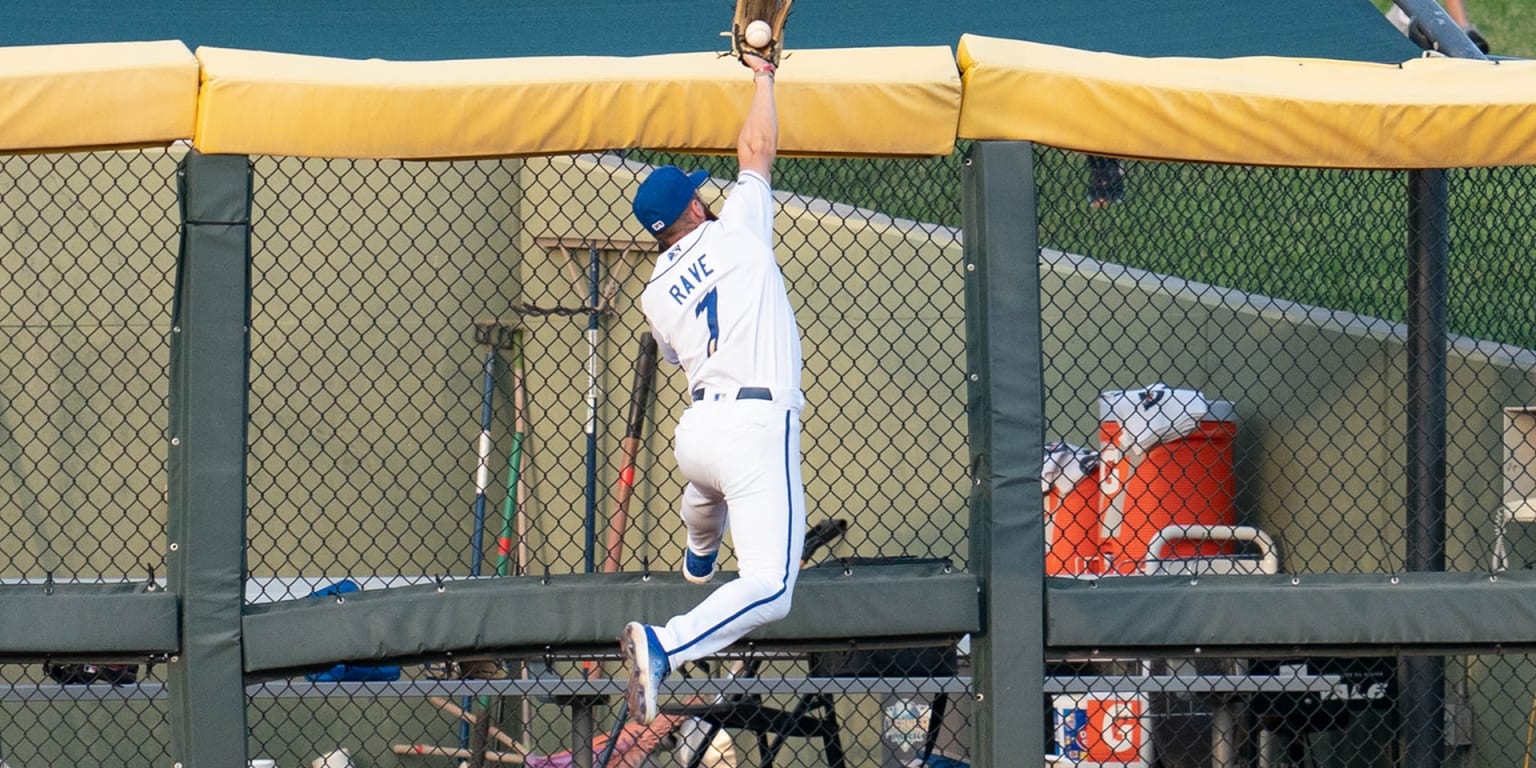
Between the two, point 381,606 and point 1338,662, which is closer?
point 381,606

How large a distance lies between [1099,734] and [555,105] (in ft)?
12.5

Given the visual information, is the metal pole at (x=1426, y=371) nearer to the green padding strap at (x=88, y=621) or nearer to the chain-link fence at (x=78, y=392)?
the green padding strap at (x=88, y=621)

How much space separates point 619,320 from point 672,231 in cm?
539

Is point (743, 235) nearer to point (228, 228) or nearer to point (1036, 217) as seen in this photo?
point (1036, 217)

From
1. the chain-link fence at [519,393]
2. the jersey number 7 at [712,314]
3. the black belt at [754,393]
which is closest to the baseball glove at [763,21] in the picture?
the jersey number 7 at [712,314]

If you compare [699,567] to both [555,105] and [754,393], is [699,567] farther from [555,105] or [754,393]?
[555,105]

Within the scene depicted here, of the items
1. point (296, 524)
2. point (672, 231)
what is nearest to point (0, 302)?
point (296, 524)

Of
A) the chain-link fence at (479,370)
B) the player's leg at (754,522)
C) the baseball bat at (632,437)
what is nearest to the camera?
the player's leg at (754,522)

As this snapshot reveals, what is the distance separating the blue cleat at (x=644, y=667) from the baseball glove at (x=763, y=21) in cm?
147

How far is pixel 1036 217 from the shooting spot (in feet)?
15.2

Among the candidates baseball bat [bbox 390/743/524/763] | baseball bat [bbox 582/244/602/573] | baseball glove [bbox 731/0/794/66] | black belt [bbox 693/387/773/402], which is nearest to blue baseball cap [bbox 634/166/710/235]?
baseball glove [bbox 731/0/794/66]

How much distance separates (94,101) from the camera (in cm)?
440

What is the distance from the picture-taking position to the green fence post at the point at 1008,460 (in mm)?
4555

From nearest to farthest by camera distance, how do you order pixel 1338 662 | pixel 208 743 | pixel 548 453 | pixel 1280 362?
pixel 208 743, pixel 1338 662, pixel 1280 362, pixel 548 453
